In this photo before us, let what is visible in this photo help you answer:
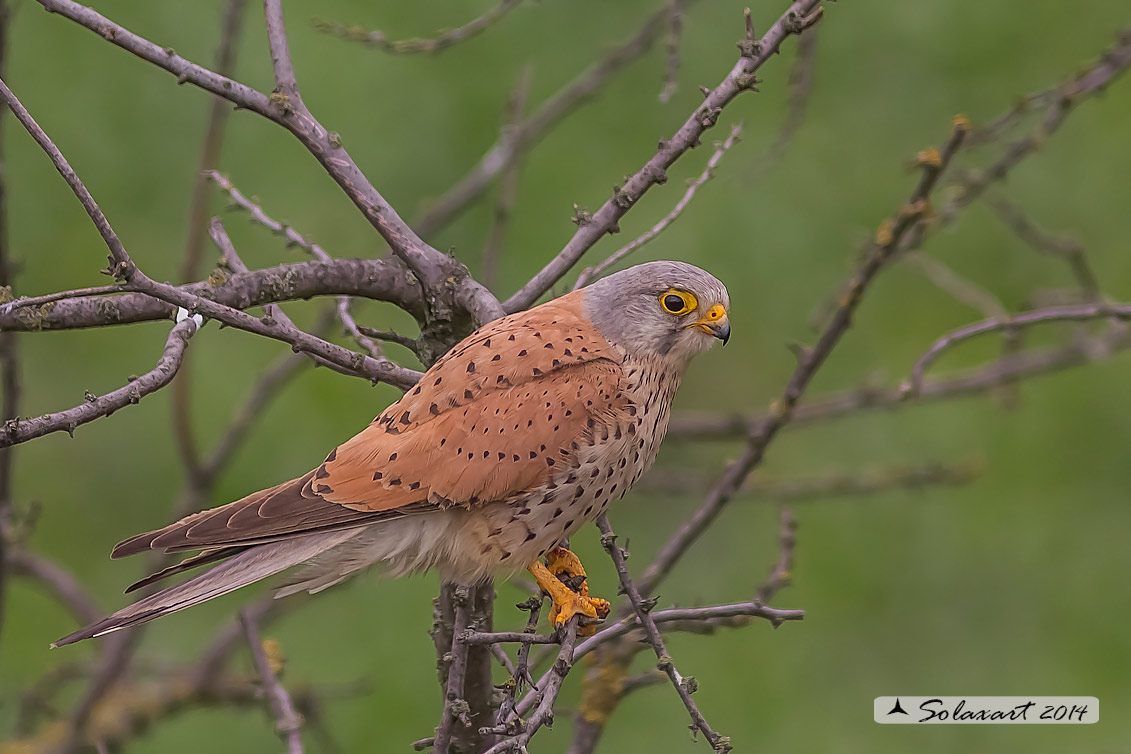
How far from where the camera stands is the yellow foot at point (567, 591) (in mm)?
2840

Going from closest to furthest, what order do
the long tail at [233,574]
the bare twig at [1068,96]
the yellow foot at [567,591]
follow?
1. the long tail at [233,574]
2. the yellow foot at [567,591]
3. the bare twig at [1068,96]

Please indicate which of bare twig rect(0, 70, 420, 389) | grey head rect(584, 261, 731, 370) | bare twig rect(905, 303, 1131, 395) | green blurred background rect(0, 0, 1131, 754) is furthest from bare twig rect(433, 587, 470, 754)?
green blurred background rect(0, 0, 1131, 754)

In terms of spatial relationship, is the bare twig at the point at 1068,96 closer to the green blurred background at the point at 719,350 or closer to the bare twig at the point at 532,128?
the bare twig at the point at 532,128

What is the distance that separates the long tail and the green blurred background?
92.6 inches

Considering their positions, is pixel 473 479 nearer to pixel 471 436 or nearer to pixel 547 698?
pixel 471 436

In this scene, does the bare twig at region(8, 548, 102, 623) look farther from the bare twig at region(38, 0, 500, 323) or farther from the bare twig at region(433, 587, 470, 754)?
the bare twig at region(433, 587, 470, 754)

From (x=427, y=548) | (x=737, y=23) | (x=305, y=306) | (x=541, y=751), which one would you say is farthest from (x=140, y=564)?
(x=737, y=23)

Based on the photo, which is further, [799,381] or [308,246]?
[799,381]

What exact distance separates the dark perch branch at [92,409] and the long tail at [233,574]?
→ 415mm

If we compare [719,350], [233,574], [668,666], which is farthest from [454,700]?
[719,350]

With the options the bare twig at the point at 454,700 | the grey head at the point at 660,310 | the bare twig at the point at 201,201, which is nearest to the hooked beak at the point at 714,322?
the grey head at the point at 660,310

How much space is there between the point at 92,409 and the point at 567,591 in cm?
123

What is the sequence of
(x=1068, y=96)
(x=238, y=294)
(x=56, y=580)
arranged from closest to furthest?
1. (x=238, y=294)
2. (x=1068, y=96)
3. (x=56, y=580)

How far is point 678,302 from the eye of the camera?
3109mm
